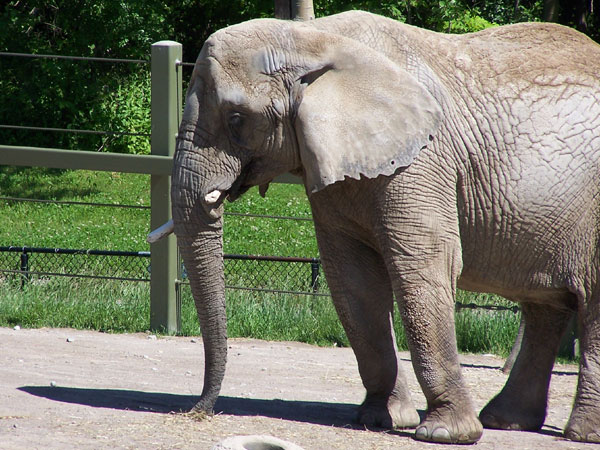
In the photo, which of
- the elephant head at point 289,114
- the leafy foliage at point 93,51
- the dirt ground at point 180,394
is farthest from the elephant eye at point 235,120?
the leafy foliage at point 93,51

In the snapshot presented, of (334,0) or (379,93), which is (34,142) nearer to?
(334,0)

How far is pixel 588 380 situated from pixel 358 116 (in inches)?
79.6

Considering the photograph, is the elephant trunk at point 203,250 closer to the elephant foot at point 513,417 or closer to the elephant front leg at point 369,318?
the elephant front leg at point 369,318

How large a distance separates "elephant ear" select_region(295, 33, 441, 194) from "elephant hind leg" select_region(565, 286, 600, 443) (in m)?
1.42

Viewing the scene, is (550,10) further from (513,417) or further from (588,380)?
(588,380)

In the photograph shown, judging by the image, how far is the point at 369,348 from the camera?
597 centimetres

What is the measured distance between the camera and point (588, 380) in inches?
229

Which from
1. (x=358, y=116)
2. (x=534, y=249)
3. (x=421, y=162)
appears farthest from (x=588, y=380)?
(x=358, y=116)

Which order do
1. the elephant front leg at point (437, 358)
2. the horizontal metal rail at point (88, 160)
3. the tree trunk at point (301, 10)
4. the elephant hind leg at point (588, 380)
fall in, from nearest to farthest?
the elephant front leg at point (437, 358)
the elephant hind leg at point (588, 380)
the tree trunk at point (301, 10)
the horizontal metal rail at point (88, 160)

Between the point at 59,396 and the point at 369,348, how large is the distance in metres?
1.94

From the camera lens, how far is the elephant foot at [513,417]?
621cm

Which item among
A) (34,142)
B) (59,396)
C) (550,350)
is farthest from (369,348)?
(34,142)

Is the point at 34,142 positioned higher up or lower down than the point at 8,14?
lower down

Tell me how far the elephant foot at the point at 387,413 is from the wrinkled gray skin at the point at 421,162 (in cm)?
41
